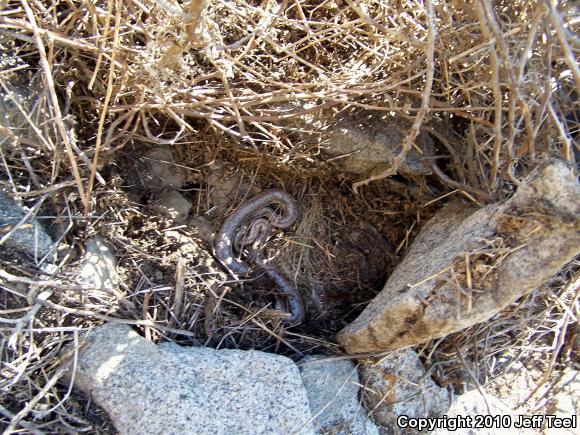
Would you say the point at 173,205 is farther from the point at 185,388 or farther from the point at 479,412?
the point at 479,412

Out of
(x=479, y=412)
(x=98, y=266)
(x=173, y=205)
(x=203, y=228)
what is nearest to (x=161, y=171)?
(x=173, y=205)

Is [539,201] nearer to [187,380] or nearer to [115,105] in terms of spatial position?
[187,380]

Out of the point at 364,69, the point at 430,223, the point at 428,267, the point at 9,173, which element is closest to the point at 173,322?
the point at 9,173

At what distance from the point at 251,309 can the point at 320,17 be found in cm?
153

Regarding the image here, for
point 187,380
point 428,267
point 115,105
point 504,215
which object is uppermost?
point 115,105

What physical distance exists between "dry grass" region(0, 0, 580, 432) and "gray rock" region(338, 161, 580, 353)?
0.23 metres

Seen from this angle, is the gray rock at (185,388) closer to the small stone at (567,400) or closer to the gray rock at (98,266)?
the gray rock at (98,266)

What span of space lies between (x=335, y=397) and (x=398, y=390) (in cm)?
30

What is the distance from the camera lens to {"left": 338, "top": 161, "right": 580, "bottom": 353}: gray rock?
1.80 metres

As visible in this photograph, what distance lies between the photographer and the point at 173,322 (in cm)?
238

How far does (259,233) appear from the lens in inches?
114

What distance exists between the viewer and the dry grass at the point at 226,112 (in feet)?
6.69

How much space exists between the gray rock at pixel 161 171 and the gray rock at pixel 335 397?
112 cm

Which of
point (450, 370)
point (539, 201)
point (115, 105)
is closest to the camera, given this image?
point (539, 201)
